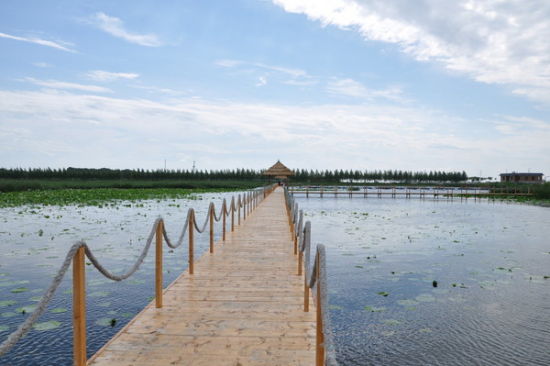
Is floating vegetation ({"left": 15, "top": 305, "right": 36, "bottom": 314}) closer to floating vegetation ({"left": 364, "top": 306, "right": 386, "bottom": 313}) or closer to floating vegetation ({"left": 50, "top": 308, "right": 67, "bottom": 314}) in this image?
floating vegetation ({"left": 50, "top": 308, "right": 67, "bottom": 314})

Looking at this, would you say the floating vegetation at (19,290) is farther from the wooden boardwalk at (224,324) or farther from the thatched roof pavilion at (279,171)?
the thatched roof pavilion at (279,171)

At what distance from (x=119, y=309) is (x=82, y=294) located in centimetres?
375

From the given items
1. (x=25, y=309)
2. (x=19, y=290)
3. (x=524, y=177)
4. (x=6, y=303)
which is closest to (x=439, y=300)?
(x=25, y=309)

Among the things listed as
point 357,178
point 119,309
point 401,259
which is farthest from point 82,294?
point 357,178

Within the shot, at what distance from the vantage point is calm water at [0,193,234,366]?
5.93 m

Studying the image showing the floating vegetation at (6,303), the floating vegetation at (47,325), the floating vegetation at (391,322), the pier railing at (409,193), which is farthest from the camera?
the pier railing at (409,193)

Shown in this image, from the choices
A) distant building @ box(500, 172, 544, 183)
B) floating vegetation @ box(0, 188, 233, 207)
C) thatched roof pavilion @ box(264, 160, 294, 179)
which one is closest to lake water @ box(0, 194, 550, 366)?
floating vegetation @ box(0, 188, 233, 207)

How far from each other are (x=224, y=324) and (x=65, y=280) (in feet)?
18.8

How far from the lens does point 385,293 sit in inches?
346

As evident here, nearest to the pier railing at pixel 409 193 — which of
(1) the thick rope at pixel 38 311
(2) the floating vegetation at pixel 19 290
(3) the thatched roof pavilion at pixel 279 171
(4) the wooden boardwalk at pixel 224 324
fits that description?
(3) the thatched roof pavilion at pixel 279 171

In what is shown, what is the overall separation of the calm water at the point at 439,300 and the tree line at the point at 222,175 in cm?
5046

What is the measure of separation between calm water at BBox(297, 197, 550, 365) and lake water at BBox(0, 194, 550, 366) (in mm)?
22

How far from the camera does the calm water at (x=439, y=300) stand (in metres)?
6.15

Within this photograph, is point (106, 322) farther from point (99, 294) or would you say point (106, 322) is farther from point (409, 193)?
point (409, 193)
